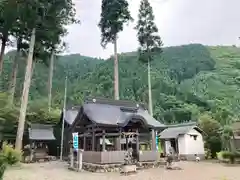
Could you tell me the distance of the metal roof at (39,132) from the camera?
Answer: 2333cm

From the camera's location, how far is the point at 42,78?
47.6 m

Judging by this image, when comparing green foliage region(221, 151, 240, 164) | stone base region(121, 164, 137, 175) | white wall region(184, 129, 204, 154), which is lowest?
stone base region(121, 164, 137, 175)

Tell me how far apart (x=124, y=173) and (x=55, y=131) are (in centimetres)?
1592

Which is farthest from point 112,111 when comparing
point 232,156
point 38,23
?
point 232,156

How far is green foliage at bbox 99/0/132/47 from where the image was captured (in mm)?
24419

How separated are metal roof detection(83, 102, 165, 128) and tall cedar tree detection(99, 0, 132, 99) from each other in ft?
21.9

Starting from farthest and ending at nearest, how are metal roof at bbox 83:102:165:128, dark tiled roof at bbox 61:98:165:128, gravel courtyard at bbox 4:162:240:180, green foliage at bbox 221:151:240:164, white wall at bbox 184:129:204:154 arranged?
white wall at bbox 184:129:204:154 → green foliage at bbox 221:151:240:164 → dark tiled roof at bbox 61:98:165:128 → metal roof at bbox 83:102:165:128 → gravel courtyard at bbox 4:162:240:180

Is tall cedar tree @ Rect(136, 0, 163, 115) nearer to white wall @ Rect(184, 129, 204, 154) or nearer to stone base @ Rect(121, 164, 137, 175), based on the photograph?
white wall @ Rect(184, 129, 204, 154)

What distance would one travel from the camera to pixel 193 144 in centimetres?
2634

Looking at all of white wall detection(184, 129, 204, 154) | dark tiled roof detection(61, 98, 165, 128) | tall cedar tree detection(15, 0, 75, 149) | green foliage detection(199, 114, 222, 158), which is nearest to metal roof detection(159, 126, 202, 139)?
white wall detection(184, 129, 204, 154)

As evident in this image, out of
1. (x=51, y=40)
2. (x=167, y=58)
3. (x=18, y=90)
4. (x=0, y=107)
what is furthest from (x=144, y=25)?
(x=167, y=58)

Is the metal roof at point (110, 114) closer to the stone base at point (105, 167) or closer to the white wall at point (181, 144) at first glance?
the stone base at point (105, 167)

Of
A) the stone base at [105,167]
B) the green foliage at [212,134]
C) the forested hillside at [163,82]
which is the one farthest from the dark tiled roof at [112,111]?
the forested hillside at [163,82]

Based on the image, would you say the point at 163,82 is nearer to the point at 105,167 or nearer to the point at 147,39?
the point at 147,39
